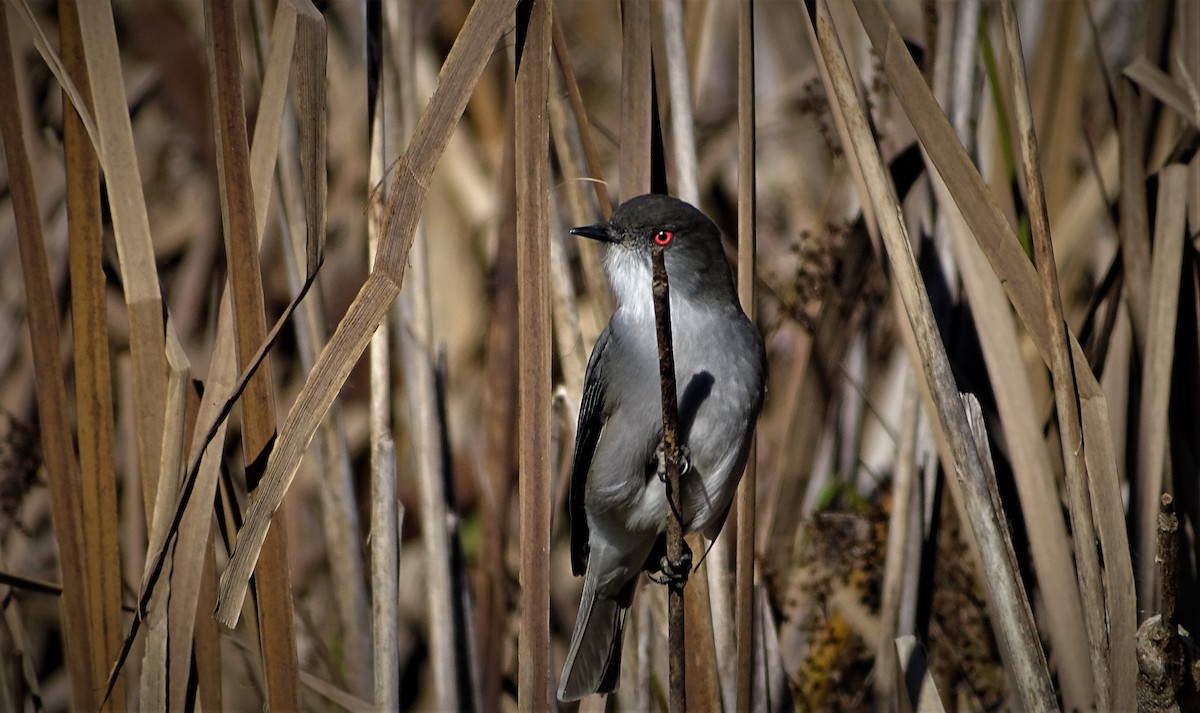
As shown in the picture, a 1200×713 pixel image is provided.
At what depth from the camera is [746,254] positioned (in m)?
2.35

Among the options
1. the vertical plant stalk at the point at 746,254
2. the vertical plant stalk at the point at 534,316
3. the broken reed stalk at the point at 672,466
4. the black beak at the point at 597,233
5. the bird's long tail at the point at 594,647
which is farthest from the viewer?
the bird's long tail at the point at 594,647

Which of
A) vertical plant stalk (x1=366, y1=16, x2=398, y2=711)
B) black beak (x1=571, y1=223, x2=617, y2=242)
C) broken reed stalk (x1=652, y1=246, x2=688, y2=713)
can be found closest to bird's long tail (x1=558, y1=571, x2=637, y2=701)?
vertical plant stalk (x1=366, y1=16, x2=398, y2=711)

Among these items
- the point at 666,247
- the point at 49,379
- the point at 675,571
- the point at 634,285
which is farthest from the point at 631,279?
the point at 49,379

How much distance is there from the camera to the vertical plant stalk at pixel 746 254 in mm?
2209

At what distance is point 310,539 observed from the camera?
4.66 m

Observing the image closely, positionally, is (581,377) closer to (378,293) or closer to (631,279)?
(631,279)

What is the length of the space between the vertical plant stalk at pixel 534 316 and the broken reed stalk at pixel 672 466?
0.81 ft

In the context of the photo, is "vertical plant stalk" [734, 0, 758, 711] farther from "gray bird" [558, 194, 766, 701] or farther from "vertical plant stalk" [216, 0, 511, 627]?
"vertical plant stalk" [216, 0, 511, 627]

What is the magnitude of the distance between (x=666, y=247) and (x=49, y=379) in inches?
60.9

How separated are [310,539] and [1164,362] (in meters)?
3.63

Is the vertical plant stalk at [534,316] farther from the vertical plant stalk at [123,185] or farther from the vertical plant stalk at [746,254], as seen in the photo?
the vertical plant stalk at [123,185]

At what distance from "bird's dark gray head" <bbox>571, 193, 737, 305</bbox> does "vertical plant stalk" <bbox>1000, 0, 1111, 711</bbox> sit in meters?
0.83

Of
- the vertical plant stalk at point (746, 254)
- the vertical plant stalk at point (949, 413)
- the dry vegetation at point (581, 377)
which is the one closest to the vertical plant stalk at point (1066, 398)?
the dry vegetation at point (581, 377)

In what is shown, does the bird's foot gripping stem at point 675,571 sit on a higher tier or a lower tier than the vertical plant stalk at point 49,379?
lower
